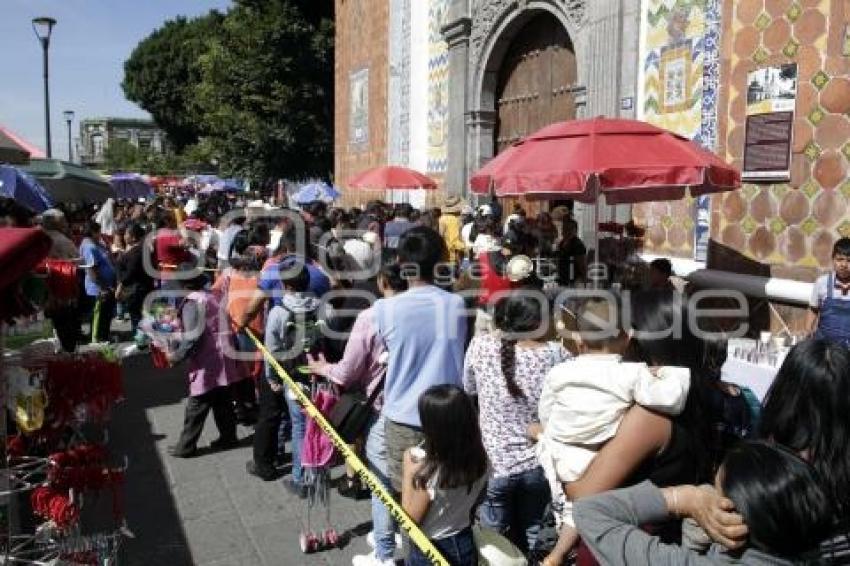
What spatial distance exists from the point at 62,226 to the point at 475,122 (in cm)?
781

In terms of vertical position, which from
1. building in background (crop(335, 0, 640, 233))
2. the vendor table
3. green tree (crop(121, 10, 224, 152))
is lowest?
the vendor table

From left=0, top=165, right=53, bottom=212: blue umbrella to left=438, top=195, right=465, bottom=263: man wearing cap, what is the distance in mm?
5702

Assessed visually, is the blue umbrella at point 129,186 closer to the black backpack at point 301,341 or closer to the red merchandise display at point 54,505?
the black backpack at point 301,341

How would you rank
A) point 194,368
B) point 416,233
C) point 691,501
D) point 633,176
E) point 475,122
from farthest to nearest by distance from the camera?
point 475,122
point 194,368
point 633,176
point 416,233
point 691,501

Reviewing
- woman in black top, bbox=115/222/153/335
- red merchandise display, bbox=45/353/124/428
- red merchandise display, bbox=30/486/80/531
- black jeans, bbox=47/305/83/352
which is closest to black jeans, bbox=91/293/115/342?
woman in black top, bbox=115/222/153/335

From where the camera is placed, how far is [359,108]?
20.2 metres

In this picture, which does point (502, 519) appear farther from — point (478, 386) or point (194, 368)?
point (194, 368)

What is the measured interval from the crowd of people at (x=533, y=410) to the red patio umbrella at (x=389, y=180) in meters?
5.59

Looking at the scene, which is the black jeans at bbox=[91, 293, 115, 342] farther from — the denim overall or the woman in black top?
the denim overall

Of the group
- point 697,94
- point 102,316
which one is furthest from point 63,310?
point 697,94

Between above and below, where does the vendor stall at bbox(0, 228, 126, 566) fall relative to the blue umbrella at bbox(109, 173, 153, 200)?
below

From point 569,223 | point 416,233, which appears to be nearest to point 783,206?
point 569,223

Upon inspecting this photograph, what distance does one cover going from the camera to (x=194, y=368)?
5.94 m

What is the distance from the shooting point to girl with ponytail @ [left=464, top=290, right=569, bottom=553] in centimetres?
338
